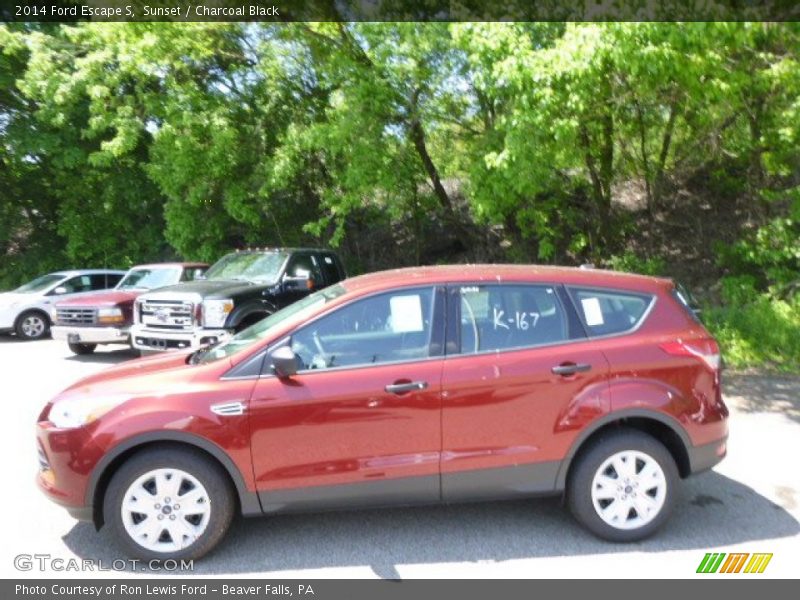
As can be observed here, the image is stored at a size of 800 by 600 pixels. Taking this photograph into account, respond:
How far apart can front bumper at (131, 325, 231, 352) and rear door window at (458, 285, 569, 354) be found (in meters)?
4.68

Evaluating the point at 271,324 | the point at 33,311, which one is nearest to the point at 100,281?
the point at 33,311

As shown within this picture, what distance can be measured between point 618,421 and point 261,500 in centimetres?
223

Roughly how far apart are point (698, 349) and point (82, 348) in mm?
10270

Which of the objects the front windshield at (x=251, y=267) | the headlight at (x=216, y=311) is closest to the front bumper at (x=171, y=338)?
the headlight at (x=216, y=311)

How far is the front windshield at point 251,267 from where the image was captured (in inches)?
372

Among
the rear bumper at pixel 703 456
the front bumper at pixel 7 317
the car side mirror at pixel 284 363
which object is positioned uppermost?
the car side mirror at pixel 284 363

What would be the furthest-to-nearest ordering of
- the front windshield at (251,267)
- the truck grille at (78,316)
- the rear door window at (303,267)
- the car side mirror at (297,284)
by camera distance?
1. the truck grille at (78,316)
2. the rear door window at (303,267)
3. the front windshield at (251,267)
4. the car side mirror at (297,284)

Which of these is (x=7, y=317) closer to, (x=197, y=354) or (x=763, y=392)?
(x=197, y=354)

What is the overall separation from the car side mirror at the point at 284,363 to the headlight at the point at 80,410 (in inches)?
34.3

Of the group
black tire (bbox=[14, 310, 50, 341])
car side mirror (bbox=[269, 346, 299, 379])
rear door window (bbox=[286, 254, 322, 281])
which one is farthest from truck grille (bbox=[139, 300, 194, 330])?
black tire (bbox=[14, 310, 50, 341])

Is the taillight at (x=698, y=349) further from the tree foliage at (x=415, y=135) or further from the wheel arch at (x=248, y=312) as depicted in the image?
the wheel arch at (x=248, y=312)

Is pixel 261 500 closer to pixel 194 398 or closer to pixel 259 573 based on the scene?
pixel 259 573

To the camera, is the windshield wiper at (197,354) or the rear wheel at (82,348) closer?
the windshield wiper at (197,354)
